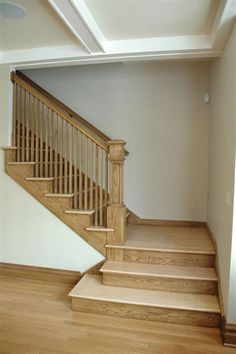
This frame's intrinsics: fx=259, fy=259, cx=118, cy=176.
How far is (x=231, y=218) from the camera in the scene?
2.00 m

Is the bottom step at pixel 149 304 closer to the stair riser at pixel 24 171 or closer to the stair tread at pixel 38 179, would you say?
the stair tread at pixel 38 179

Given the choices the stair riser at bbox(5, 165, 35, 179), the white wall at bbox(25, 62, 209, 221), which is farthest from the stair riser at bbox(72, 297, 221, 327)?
the white wall at bbox(25, 62, 209, 221)

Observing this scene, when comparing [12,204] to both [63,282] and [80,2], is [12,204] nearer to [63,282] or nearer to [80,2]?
[63,282]

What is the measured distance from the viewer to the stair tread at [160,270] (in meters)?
2.50

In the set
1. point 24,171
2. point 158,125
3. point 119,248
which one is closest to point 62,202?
point 24,171

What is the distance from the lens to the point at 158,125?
150 inches

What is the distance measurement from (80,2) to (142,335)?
2689 millimetres

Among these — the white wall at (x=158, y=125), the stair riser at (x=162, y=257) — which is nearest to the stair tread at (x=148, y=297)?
the stair riser at (x=162, y=257)

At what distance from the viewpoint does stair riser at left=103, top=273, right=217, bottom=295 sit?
246 cm

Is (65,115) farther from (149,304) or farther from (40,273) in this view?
(149,304)

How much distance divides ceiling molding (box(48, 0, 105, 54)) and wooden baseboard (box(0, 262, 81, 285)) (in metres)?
2.49

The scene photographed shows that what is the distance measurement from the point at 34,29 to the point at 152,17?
113cm

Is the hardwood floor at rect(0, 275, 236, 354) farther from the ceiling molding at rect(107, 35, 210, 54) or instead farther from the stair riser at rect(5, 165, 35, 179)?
the ceiling molding at rect(107, 35, 210, 54)

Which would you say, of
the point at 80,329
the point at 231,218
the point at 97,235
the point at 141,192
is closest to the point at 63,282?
the point at 97,235
